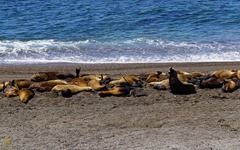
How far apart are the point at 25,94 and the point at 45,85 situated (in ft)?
2.05

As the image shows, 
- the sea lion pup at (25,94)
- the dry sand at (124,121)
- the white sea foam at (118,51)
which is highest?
the white sea foam at (118,51)

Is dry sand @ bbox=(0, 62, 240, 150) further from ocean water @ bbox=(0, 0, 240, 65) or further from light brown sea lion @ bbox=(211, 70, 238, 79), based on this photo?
ocean water @ bbox=(0, 0, 240, 65)

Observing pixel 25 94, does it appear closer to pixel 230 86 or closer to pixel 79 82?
pixel 79 82

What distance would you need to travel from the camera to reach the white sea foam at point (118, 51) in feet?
49.7

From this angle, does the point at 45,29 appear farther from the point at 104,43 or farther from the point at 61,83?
the point at 61,83

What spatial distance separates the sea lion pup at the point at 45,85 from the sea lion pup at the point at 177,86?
2022 mm

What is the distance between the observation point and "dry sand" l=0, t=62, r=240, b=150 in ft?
25.0

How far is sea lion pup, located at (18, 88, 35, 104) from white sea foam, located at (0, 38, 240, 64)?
4.96 meters

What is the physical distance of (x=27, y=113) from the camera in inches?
363

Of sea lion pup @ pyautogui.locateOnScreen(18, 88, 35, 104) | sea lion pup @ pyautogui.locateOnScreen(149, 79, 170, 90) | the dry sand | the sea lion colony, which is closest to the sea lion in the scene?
the sea lion colony

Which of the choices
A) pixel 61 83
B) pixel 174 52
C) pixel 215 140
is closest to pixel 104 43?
pixel 174 52

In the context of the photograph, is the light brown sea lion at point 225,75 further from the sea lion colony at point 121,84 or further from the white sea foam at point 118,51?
the white sea foam at point 118,51

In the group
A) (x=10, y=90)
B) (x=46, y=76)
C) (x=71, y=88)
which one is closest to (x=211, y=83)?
(x=71, y=88)

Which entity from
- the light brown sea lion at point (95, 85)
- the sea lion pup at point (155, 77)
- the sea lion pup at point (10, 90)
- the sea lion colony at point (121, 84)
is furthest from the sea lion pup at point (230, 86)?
the sea lion pup at point (10, 90)
